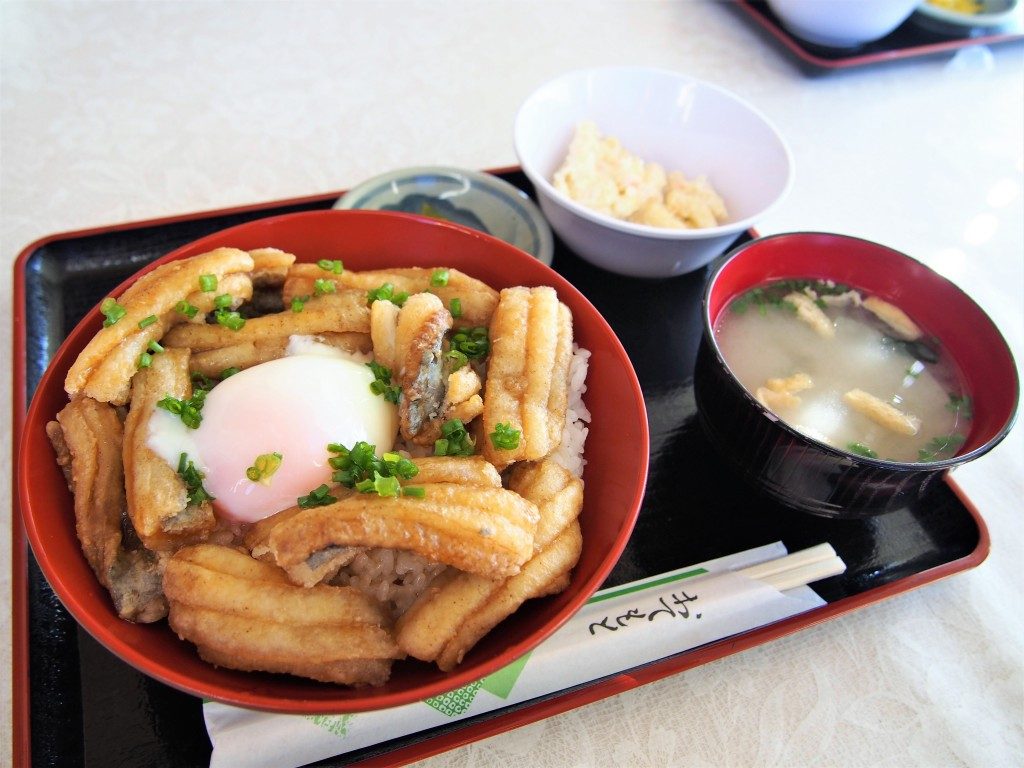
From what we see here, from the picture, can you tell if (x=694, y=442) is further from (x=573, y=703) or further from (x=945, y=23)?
(x=945, y=23)

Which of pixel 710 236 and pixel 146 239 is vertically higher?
pixel 710 236

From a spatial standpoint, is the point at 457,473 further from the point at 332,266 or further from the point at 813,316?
the point at 813,316

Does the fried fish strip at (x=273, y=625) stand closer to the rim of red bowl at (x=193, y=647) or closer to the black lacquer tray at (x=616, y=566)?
the rim of red bowl at (x=193, y=647)

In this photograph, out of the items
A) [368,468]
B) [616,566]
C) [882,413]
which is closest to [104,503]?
[368,468]

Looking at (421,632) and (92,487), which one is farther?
(92,487)

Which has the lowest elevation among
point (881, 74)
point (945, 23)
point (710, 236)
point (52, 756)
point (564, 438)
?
point (52, 756)

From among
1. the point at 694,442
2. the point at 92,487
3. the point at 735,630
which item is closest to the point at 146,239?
the point at 92,487

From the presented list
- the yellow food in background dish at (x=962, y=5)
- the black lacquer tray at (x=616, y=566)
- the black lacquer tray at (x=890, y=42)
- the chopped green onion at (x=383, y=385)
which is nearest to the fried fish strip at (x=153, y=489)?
the black lacquer tray at (x=616, y=566)
